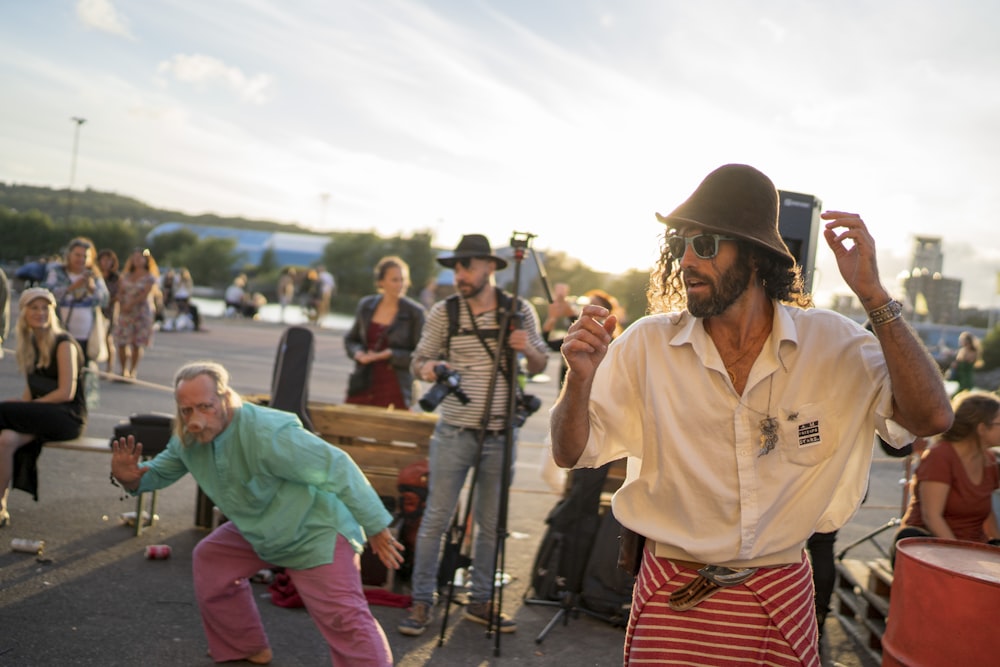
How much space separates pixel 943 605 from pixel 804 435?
4.56 ft

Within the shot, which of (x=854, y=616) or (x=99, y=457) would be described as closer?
(x=854, y=616)

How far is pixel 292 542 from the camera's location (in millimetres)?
4246

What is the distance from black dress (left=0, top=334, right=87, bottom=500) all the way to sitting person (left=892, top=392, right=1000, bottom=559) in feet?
18.5

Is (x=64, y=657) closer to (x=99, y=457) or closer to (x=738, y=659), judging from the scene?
(x=738, y=659)

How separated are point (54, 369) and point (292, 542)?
340 centimetres

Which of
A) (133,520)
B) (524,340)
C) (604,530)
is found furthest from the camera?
(133,520)

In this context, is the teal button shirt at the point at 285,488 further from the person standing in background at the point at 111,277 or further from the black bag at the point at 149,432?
the person standing in background at the point at 111,277

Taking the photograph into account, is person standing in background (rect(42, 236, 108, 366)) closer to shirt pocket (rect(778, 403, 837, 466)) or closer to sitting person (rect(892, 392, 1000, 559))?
sitting person (rect(892, 392, 1000, 559))

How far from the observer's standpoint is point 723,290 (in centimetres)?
243

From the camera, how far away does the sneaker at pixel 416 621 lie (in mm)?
5113

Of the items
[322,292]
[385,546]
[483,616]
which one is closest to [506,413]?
[483,616]

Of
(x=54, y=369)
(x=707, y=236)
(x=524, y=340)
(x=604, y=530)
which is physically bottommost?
(x=604, y=530)

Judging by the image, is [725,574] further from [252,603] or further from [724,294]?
[252,603]

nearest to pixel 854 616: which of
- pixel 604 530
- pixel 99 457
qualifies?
pixel 604 530
